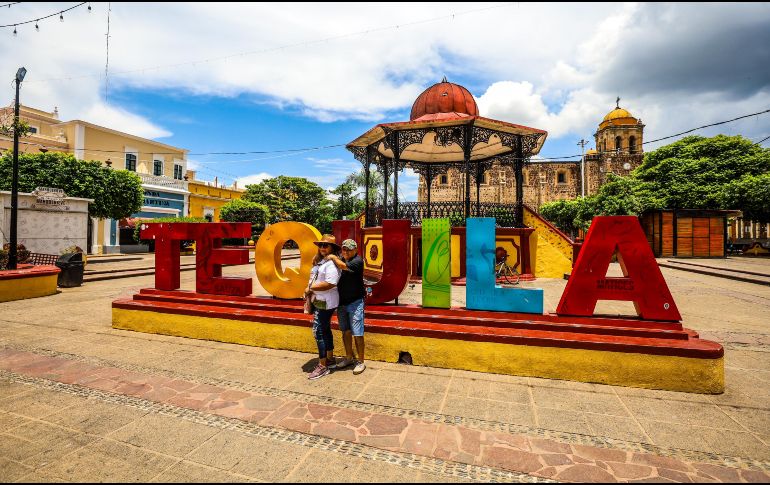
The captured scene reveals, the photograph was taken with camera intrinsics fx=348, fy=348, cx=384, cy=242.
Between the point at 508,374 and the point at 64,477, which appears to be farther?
the point at 508,374

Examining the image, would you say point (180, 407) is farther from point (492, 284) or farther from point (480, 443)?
point (492, 284)

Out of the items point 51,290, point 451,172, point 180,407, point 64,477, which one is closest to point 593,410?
point 180,407

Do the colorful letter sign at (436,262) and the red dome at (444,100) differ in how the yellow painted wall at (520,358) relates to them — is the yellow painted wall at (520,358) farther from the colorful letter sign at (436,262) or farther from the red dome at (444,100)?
the red dome at (444,100)

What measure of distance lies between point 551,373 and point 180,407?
4.29 m

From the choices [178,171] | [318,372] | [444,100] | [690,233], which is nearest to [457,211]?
[444,100]

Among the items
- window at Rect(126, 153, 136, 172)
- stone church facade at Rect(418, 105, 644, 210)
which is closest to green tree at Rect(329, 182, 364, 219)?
stone church facade at Rect(418, 105, 644, 210)

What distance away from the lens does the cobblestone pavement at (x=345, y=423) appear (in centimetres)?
266

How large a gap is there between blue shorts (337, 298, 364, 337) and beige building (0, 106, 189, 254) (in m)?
29.1

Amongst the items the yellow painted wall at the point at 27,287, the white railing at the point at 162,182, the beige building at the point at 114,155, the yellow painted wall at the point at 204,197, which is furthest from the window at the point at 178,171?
the yellow painted wall at the point at 27,287

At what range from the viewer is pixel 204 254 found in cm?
635

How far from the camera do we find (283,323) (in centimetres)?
545

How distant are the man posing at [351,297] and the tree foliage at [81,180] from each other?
2348 cm

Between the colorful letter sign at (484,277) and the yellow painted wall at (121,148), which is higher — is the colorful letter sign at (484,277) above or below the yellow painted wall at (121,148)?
below

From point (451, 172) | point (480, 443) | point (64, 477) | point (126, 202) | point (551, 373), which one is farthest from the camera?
point (451, 172)
